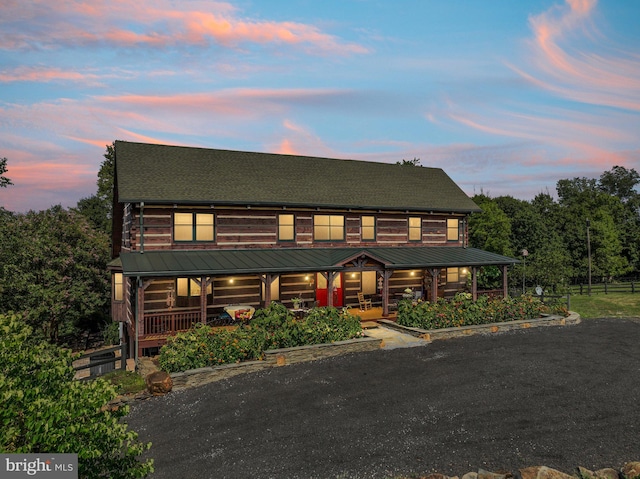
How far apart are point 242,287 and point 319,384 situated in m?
10.0

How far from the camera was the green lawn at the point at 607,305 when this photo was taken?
1109 inches

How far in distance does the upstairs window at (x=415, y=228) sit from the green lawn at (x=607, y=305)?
1154 centimetres

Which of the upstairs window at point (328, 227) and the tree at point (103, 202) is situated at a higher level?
the tree at point (103, 202)

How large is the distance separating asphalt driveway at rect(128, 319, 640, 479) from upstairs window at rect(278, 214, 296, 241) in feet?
29.9

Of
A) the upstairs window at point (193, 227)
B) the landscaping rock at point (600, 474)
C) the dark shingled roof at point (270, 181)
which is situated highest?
the dark shingled roof at point (270, 181)

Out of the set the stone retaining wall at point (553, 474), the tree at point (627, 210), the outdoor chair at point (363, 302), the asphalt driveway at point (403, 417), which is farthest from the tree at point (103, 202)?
the tree at point (627, 210)

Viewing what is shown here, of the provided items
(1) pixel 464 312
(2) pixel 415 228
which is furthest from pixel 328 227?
(1) pixel 464 312

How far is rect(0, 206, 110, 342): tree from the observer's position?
24.5 m

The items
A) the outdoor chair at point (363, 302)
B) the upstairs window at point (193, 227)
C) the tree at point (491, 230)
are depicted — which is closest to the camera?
the upstairs window at point (193, 227)

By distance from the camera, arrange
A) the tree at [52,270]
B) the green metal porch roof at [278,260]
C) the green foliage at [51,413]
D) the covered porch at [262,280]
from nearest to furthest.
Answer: the green foliage at [51,413]
the covered porch at [262,280]
the green metal porch roof at [278,260]
the tree at [52,270]

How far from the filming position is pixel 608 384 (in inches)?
538

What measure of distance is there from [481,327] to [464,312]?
1146 millimetres

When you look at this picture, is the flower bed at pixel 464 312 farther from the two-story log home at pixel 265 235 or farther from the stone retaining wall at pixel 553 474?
the stone retaining wall at pixel 553 474

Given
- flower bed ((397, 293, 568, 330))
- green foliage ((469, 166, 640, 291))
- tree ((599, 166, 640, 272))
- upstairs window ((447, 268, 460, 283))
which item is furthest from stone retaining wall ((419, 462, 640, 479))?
tree ((599, 166, 640, 272))
